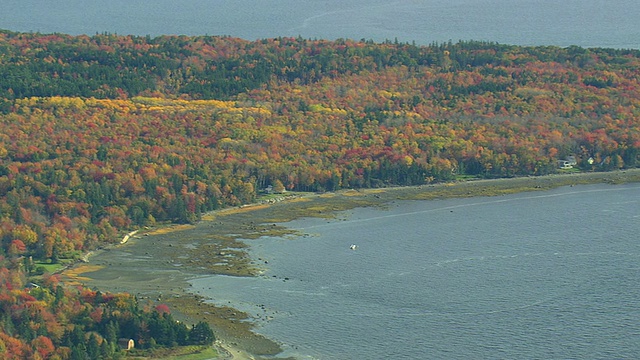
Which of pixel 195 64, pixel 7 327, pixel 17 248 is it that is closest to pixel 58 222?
pixel 17 248

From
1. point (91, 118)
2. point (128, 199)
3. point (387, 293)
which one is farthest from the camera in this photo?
point (91, 118)

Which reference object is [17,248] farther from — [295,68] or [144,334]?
[295,68]

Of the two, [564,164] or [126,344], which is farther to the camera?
[564,164]

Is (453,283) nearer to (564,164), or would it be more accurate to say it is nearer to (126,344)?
(126,344)

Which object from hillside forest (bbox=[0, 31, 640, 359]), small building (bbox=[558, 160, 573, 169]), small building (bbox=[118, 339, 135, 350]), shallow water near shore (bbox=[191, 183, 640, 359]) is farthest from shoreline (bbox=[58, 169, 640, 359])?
small building (bbox=[118, 339, 135, 350])

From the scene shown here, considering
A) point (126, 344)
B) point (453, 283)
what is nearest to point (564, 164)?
point (453, 283)

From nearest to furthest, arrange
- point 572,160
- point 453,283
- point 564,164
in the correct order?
point 453,283 < point 564,164 < point 572,160

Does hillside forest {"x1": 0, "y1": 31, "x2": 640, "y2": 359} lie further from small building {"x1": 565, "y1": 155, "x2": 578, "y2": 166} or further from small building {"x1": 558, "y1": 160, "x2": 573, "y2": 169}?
small building {"x1": 558, "y1": 160, "x2": 573, "y2": 169}
